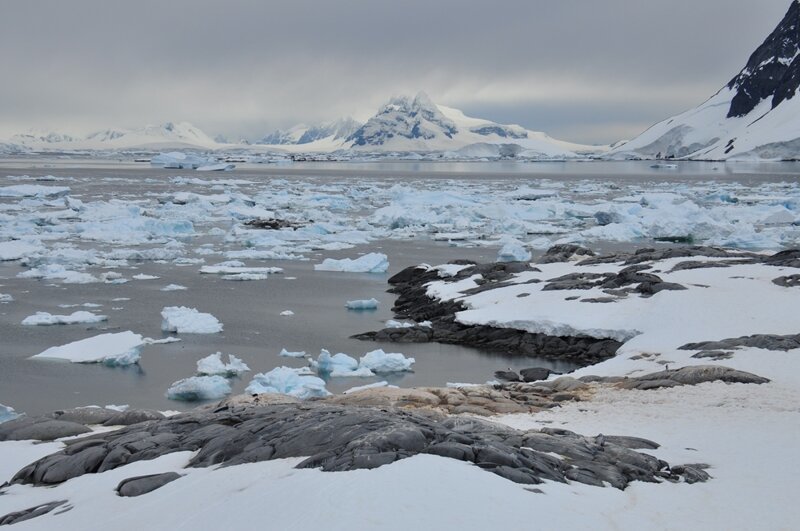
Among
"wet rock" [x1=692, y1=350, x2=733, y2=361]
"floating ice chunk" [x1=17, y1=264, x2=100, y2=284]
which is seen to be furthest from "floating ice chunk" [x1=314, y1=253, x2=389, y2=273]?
"wet rock" [x1=692, y1=350, x2=733, y2=361]

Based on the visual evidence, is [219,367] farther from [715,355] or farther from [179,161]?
[179,161]

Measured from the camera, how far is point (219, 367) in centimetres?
1249

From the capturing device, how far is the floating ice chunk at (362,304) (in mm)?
17844

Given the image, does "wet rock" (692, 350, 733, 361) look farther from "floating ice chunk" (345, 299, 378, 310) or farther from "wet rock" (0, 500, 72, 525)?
"wet rock" (0, 500, 72, 525)

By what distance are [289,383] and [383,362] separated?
1.93m

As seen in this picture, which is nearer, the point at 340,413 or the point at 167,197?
the point at 340,413

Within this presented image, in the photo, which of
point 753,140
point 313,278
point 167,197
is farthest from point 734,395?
point 753,140

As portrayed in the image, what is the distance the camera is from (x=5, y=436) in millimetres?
7910

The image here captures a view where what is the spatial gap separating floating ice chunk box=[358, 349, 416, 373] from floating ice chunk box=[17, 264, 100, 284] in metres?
10.3

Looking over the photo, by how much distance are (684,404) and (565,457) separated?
131 inches

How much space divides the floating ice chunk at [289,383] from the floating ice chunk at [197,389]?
0.42 meters

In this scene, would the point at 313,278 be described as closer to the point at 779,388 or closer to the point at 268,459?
the point at 779,388

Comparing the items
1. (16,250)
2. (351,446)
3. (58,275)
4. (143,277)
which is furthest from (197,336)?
(16,250)

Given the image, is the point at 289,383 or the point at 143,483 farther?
the point at 289,383
